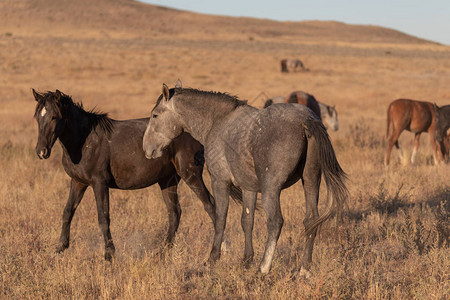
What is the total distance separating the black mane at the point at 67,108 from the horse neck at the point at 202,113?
1445 mm

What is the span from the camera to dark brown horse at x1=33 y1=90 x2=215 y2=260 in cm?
604

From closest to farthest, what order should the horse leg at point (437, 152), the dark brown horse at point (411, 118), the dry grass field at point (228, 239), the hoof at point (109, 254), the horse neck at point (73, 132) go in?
the dry grass field at point (228, 239) < the hoof at point (109, 254) < the horse neck at point (73, 132) < the horse leg at point (437, 152) < the dark brown horse at point (411, 118)

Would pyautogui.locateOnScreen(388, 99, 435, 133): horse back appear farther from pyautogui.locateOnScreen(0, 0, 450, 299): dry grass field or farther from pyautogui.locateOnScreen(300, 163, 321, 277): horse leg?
pyautogui.locateOnScreen(300, 163, 321, 277): horse leg

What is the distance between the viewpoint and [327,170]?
4.92 meters

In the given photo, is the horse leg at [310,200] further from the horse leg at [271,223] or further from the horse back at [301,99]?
the horse back at [301,99]

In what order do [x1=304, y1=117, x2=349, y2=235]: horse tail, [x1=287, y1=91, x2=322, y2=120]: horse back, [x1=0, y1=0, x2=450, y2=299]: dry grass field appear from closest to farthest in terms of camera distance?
[x1=304, y1=117, x2=349, y2=235]: horse tail → [x1=0, y1=0, x2=450, y2=299]: dry grass field → [x1=287, y1=91, x2=322, y2=120]: horse back

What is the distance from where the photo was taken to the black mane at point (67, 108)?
6.00 m

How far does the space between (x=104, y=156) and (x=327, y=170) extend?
285 cm

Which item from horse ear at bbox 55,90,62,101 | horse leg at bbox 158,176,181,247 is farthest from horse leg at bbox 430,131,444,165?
horse ear at bbox 55,90,62,101

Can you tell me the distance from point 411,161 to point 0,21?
4056 inches

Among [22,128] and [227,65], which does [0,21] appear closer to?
[227,65]

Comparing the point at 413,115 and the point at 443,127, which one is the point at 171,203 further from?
the point at 413,115

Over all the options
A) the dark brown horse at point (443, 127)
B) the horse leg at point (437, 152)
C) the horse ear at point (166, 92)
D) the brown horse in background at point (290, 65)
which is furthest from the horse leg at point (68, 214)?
the brown horse in background at point (290, 65)

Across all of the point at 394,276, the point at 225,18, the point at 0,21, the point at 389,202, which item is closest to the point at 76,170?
the point at 394,276
